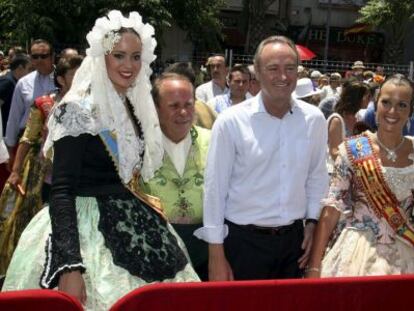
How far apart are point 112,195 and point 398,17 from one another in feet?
85.1

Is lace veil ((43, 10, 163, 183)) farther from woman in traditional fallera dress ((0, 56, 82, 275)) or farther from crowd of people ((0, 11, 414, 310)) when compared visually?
woman in traditional fallera dress ((0, 56, 82, 275))

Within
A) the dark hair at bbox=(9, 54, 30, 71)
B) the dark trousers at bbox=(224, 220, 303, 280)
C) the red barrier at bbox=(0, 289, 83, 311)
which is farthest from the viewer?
the dark hair at bbox=(9, 54, 30, 71)

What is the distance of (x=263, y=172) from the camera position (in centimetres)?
287

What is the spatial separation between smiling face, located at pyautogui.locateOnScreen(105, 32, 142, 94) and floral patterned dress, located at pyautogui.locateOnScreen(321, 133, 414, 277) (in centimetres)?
116

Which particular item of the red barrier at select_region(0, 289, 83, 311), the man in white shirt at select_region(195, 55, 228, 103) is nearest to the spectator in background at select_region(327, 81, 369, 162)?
the man in white shirt at select_region(195, 55, 228, 103)

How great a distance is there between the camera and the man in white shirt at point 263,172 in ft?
9.37

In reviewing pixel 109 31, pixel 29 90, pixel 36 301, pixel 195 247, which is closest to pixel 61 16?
pixel 29 90

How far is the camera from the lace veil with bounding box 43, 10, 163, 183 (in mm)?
2525

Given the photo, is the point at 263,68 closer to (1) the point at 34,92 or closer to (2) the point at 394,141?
(2) the point at 394,141

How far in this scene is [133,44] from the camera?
8.85 feet

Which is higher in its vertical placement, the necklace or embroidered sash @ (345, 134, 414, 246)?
the necklace

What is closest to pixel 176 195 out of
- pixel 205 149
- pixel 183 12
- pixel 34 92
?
pixel 205 149

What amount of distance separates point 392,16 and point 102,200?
25.4 m

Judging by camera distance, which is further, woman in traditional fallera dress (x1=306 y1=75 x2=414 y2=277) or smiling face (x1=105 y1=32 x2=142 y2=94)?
woman in traditional fallera dress (x1=306 y1=75 x2=414 y2=277)
